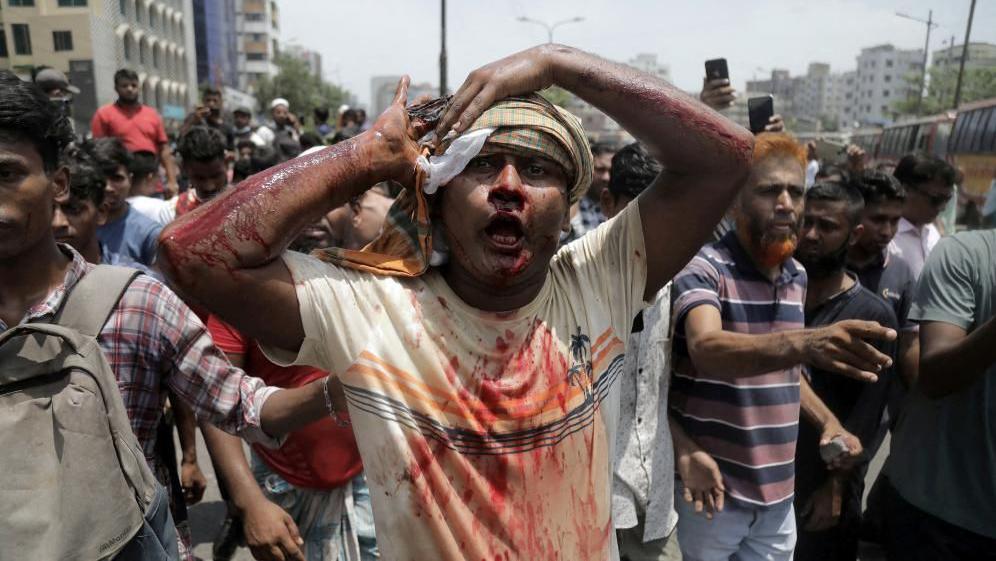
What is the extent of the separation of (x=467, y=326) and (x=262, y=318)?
1.43ft

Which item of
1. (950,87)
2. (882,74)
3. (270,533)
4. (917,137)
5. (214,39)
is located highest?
(270,533)

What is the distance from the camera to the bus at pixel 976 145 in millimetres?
17984

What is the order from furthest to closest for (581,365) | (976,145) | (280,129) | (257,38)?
(257,38) < (976,145) < (280,129) < (581,365)

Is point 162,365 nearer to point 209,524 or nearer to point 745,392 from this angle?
point 745,392

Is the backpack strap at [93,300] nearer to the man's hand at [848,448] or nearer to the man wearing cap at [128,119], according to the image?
the man's hand at [848,448]

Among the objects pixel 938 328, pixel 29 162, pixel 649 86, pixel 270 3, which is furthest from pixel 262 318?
pixel 270 3

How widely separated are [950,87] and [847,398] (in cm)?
6685

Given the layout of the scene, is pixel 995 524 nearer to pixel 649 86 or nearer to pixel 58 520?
pixel 649 86

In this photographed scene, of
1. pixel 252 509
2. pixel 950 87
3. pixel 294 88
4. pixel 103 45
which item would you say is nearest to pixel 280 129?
pixel 252 509

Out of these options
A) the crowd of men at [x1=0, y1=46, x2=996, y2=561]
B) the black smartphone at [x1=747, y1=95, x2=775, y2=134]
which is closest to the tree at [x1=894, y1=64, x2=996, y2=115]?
the black smartphone at [x1=747, y1=95, x2=775, y2=134]

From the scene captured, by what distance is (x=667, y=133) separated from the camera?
174 cm

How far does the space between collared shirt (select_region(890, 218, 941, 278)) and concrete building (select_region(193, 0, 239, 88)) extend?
58998 mm

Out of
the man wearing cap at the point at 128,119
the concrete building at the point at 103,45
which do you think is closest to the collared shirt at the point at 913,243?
the man wearing cap at the point at 128,119

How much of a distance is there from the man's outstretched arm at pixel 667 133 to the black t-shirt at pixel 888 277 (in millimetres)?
2643
